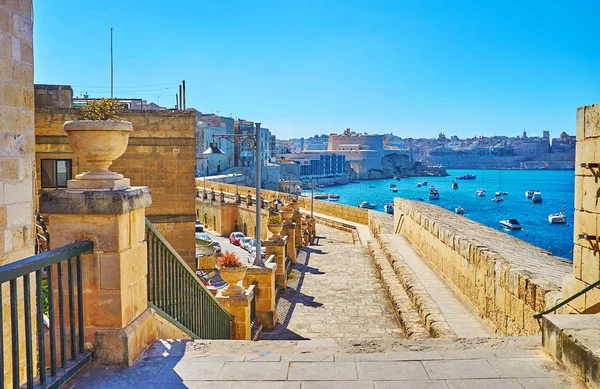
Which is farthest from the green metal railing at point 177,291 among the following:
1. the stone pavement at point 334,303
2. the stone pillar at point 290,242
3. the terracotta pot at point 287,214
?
the terracotta pot at point 287,214

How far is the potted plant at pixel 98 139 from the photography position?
3686mm

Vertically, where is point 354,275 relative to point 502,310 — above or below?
below

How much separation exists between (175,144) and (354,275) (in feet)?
19.2

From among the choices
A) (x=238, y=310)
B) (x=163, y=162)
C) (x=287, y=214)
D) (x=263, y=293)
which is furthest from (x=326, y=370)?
(x=287, y=214)

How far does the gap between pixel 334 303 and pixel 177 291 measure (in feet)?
21.0

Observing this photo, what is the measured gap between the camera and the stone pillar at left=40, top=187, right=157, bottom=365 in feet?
11.7

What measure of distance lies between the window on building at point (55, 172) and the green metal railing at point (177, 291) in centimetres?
842

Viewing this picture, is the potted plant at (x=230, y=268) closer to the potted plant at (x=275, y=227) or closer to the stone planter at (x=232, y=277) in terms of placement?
the stone planter at (x=232, y=277)

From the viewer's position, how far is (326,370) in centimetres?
363

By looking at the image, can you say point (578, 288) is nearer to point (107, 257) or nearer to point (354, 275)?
point (107, 257)

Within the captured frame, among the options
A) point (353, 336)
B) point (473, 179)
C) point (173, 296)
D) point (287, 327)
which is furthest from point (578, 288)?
point (473, 179)

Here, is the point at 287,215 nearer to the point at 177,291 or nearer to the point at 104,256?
the point at 177,291

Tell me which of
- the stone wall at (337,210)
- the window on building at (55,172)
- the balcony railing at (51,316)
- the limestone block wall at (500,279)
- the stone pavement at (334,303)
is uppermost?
the window on building at (55,172)

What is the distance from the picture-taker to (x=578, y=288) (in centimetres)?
479
